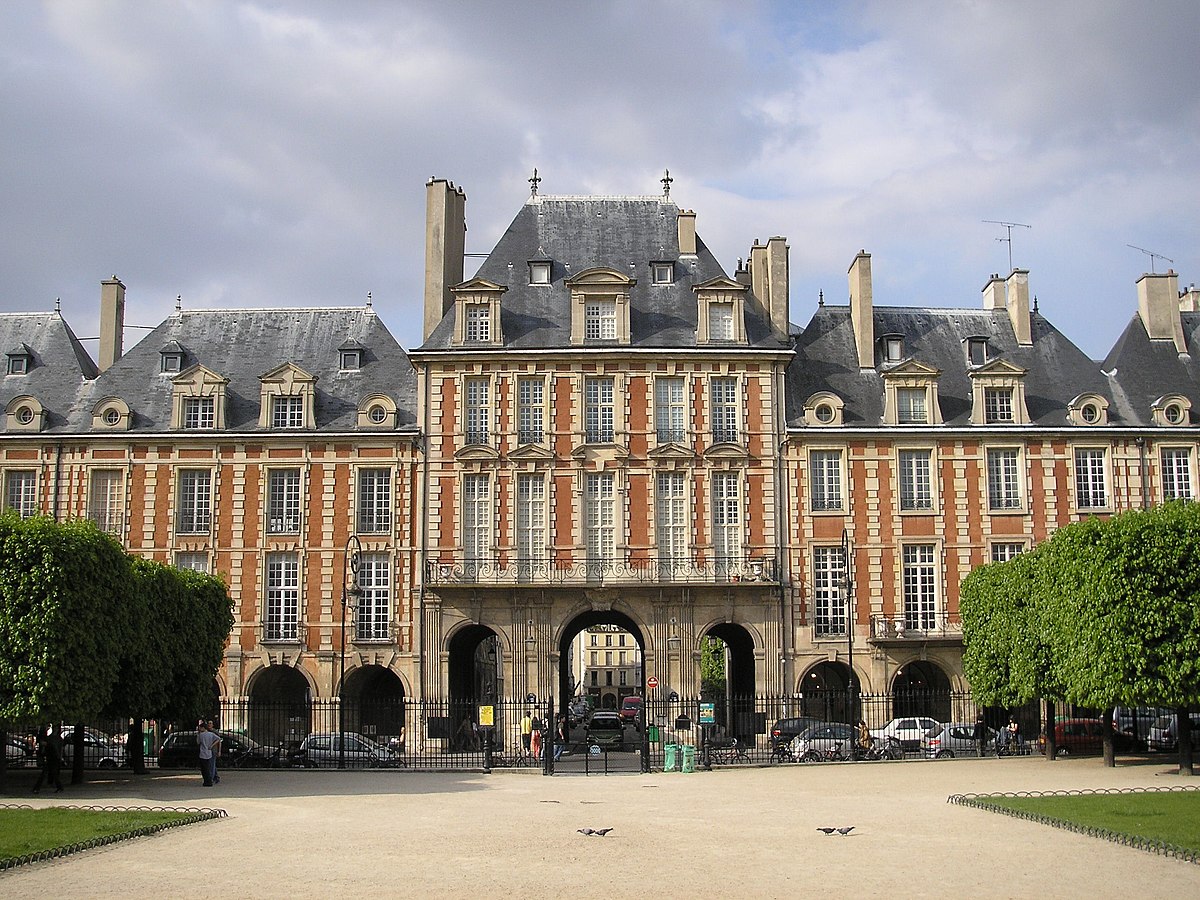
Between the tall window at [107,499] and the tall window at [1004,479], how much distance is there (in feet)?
87.9

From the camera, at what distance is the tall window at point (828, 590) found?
40.6 m

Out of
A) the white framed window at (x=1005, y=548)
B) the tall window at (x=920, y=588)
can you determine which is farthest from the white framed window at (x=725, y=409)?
the white framed window at (x=1005, y=548)

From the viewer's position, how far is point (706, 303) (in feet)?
137

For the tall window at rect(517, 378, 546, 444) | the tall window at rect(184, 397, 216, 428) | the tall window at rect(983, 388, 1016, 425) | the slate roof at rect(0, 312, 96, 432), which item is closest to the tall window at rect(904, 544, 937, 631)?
the tall window at rect(983, 388, 1016, 425)

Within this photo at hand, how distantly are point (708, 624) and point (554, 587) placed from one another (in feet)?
15.5

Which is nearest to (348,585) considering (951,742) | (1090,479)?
(951,742)

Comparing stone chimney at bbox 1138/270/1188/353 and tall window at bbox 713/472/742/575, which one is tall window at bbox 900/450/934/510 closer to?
tall window at bbox 713/472/742/575

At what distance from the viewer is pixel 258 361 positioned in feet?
144

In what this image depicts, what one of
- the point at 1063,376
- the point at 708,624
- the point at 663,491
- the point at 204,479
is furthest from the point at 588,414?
the point at 1063,376

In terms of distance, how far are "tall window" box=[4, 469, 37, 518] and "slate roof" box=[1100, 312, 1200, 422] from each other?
1346 inches

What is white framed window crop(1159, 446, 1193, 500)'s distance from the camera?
137 feet

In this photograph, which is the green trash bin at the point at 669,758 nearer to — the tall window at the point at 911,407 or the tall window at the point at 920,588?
the tall window at the point at 920,588

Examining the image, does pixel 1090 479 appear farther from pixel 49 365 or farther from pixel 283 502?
pixel 49 365

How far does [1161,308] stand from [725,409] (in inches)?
613
